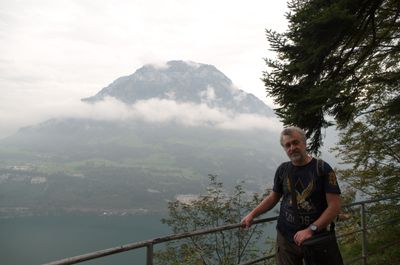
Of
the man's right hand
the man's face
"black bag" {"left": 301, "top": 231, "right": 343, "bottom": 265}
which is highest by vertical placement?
the man's face

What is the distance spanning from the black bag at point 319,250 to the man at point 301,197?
5cm

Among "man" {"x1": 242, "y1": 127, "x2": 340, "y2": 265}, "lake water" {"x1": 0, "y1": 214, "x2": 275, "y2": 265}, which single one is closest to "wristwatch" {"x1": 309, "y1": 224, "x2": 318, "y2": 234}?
"man" {"x1": 242, "y1": 127, "x2": 340, "y2": 265}

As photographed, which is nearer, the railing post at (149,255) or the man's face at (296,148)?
the railing post at (149,255)

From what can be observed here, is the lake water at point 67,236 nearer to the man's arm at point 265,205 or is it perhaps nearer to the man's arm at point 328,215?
the man's arm at point 265,205

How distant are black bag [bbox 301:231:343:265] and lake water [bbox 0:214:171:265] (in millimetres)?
69211

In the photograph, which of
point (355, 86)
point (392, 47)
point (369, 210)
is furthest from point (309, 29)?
point (369, 210)

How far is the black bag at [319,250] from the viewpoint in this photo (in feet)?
9.11

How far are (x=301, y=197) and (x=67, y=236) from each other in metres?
122

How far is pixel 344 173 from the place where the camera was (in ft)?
45.1

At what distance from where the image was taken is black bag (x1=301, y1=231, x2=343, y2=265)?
2775mm

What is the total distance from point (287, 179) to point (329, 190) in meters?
0.37

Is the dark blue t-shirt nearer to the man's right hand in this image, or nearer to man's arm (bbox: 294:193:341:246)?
man's arm (bbox: 294:193:341:246)

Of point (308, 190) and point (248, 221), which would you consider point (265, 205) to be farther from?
point (308, 190)

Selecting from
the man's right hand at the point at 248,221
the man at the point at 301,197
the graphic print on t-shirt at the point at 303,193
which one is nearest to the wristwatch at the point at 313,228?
the man at the point at 301,197
